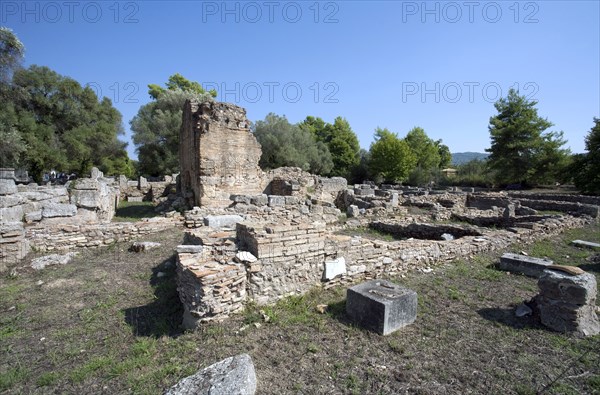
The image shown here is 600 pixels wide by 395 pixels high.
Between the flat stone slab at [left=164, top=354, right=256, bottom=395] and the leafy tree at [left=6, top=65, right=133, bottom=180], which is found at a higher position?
the leafy tree at [left=6, top=65, right=133, bottom=180]

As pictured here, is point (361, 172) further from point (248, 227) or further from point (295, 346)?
point (295, 346)

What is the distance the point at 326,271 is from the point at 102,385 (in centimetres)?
328

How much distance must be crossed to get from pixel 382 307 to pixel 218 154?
38.5ft

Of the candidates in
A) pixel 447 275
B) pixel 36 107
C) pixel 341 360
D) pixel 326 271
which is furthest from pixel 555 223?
pixel 36 107

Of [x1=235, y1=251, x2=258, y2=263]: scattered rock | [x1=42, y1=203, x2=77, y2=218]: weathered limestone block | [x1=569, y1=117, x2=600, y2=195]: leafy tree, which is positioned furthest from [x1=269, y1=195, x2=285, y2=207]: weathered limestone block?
[x1=569, y1=117, x2=600, y2=195]: leafy tree

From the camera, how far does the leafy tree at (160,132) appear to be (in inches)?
1186

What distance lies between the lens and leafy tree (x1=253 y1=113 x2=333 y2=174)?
35531 mm

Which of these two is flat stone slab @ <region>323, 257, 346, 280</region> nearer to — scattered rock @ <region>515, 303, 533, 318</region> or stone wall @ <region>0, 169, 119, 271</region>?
scattered rock @ <region>515, 303, 533, 318</region>

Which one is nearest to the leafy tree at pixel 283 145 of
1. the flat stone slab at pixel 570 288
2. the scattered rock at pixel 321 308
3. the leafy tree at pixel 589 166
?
the leafy tree at pixel 589 166

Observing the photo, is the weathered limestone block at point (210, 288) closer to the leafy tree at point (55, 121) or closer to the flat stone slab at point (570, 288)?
the flat stone slab at point (570, 288)

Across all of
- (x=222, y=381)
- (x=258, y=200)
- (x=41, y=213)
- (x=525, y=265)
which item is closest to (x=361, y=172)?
(x=258, y=200)

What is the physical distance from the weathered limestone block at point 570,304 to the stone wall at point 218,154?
11.6m

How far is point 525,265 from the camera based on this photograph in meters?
6.00

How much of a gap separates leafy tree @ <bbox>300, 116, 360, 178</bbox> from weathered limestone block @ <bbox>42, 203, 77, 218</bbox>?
125ft
